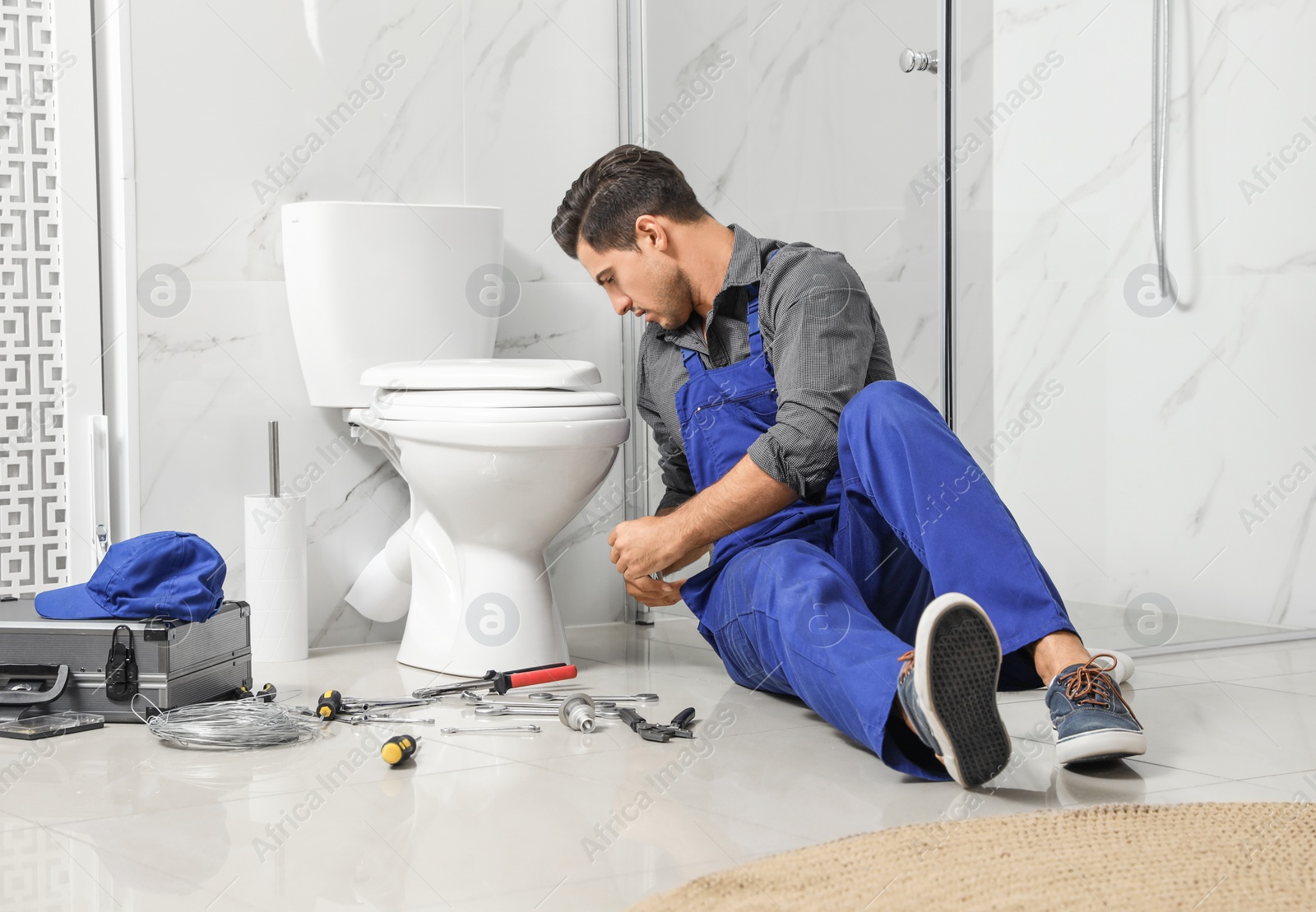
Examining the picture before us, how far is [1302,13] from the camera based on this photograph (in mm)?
2195

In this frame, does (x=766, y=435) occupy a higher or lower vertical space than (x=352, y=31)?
lower

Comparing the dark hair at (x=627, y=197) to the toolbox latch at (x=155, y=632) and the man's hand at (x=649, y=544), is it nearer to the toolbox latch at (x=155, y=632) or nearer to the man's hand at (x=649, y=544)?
the man's hand at (x=649, y=544)

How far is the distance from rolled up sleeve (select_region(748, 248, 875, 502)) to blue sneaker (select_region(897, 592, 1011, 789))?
38 centimetres

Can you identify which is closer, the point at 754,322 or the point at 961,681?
the point at 961,681

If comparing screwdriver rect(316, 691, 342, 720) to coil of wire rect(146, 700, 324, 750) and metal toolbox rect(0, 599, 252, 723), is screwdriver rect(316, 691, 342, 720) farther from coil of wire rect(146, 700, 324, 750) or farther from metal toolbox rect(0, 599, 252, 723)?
metal toolbox rect(0, 599, 252, 723)

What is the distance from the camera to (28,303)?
208cm

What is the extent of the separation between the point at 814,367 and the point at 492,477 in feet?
1.89

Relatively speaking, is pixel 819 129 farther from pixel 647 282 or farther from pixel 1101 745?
pixel 1101 745

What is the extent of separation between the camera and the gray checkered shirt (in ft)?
Answer: 5.08

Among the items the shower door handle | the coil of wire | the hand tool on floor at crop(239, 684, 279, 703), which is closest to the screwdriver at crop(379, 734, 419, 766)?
the coil of wire

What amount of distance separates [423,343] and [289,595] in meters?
0.50

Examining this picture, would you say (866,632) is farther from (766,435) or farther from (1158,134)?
(1158,134)

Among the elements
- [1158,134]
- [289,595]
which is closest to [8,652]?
[289,595]

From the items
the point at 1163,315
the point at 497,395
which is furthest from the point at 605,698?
the point at 1163,315
